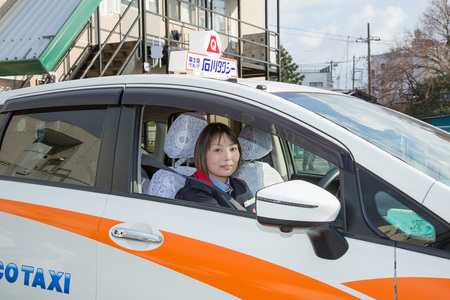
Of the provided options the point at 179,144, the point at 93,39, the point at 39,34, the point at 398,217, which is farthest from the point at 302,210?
the point at 93,39

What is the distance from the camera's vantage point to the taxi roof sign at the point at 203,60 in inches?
126

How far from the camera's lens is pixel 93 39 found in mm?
10766

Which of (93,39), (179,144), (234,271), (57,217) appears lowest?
(234,271)

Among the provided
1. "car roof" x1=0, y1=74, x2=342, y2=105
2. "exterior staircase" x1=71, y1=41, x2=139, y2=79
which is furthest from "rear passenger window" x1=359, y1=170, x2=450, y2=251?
"exterior staircase" x1=71, y1=41, x2=139, y2=79

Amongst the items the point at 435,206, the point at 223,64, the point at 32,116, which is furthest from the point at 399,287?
the point at 223,64

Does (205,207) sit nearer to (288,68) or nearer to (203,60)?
(203,60)

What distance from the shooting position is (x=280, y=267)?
148 centimetres

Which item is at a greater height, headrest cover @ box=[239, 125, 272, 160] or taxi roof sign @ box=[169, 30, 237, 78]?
taxi roof sign @ box=[169, 30, 237, 78]

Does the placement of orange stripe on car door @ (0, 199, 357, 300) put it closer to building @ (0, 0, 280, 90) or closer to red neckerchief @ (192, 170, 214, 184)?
red neckerchief @ (192, 170, 214, 184)

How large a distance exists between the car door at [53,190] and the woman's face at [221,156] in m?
0.52

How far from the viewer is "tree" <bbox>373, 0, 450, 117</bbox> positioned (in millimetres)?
38000

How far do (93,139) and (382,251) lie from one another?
1.24 metres

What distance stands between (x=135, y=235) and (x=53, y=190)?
0.52m

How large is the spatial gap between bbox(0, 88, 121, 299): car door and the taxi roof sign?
3.00 ft
